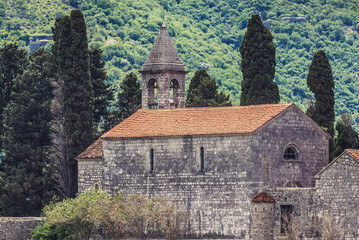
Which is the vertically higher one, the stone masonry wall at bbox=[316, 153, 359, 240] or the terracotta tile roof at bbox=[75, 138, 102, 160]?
the terracotta tile roof at bbox=[75, 138, 102, 160]

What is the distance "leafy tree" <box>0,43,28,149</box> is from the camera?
A: 3760 inches

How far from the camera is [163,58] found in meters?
84.2

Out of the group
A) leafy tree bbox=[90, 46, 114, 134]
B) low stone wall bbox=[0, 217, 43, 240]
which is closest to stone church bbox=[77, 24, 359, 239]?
low stone wall bbox=[0, 217, 43, 240]

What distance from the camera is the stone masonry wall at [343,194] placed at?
71.6 metres

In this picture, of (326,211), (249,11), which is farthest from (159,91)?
(249,11)

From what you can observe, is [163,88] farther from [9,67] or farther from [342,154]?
[9,67]

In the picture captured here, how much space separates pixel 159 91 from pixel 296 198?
1359 cm

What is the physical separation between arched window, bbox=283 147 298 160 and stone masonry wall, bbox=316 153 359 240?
388 centimetres

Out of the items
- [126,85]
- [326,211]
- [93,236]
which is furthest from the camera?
[126,85]

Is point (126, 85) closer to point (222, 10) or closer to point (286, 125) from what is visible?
point (286, 125)

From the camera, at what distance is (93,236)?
79562mm

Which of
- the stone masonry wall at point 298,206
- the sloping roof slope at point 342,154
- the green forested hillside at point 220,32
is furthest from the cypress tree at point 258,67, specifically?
the green forested hillside at point 220,32

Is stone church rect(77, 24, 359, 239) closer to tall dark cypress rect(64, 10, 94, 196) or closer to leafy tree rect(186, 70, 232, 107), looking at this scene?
tall dark cypress rect(64, 10, 94, 196)

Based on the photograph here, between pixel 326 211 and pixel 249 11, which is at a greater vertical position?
pixel 249 11
